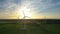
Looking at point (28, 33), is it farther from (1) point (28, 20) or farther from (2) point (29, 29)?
(1) point (28, 20)

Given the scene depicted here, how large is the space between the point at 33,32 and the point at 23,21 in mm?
1363

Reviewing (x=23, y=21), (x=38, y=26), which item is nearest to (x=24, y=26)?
(x=23, y=21)

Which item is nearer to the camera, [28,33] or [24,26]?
[28,33]

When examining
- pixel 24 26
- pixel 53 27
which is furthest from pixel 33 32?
pixel 53 27

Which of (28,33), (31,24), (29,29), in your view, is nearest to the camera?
(28,33)

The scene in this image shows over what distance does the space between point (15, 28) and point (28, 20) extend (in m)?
1.13

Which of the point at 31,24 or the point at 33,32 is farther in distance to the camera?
the point at 31,24

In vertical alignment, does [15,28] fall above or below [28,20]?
below

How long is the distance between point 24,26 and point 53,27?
2160 millimetres

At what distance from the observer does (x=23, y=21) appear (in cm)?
→ 887

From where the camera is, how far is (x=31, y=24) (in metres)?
9.26

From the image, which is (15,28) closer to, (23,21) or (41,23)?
(23,21)

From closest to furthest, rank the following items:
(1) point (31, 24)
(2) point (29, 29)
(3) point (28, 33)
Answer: (3) point (28, 33) < (2) point (29, 29) < (1) point (31, 24)

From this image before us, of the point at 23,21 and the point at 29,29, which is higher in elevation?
the point at 23,21
